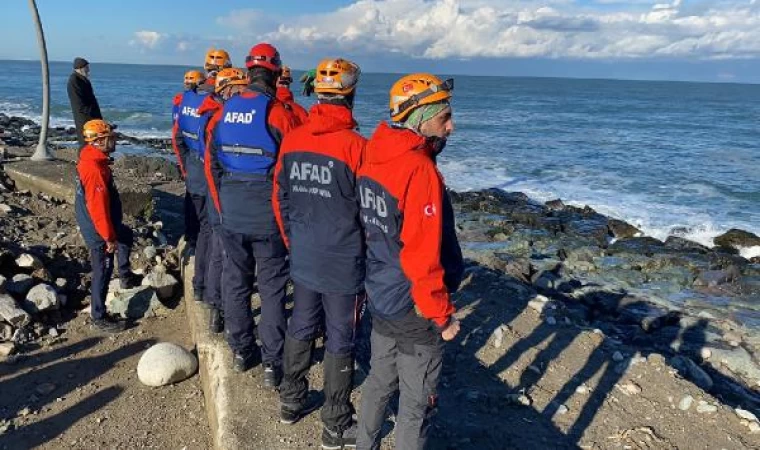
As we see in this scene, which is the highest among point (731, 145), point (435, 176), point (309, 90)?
point (309, 90)

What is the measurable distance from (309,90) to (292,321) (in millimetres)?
1688

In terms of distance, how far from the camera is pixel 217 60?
6.57 metres

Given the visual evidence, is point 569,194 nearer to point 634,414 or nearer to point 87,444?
point 634,414

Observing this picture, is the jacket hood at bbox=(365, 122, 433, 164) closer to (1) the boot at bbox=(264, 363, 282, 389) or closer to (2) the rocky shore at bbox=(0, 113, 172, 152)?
(1) the boot at bbox=(264, 363, 282, 389)

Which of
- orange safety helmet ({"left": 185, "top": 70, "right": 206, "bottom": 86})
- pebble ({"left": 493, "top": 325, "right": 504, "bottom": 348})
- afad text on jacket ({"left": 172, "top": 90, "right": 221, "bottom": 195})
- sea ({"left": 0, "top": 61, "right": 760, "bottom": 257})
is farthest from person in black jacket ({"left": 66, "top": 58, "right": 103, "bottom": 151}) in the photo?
sea ({"left": 0, "top": 61, "right": 760, "bottom": 257})

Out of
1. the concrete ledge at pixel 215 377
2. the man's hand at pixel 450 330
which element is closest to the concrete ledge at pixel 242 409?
the concrete ledge at pixel 215 377

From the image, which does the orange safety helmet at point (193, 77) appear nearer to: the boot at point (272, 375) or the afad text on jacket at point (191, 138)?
the afad text on jacket at point (191, 138)

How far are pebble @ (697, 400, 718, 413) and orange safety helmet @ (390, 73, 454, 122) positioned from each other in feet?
13.8

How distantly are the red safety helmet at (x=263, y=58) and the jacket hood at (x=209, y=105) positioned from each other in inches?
54.9

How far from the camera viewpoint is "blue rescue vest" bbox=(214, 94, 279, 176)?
13.5ft

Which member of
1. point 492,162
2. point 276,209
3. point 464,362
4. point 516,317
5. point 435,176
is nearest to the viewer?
point 435,176

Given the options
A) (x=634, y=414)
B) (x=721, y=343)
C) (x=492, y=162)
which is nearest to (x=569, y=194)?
(x=492, y=162)

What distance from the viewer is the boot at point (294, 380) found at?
156 inches

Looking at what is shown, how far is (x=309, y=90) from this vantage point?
455cm
